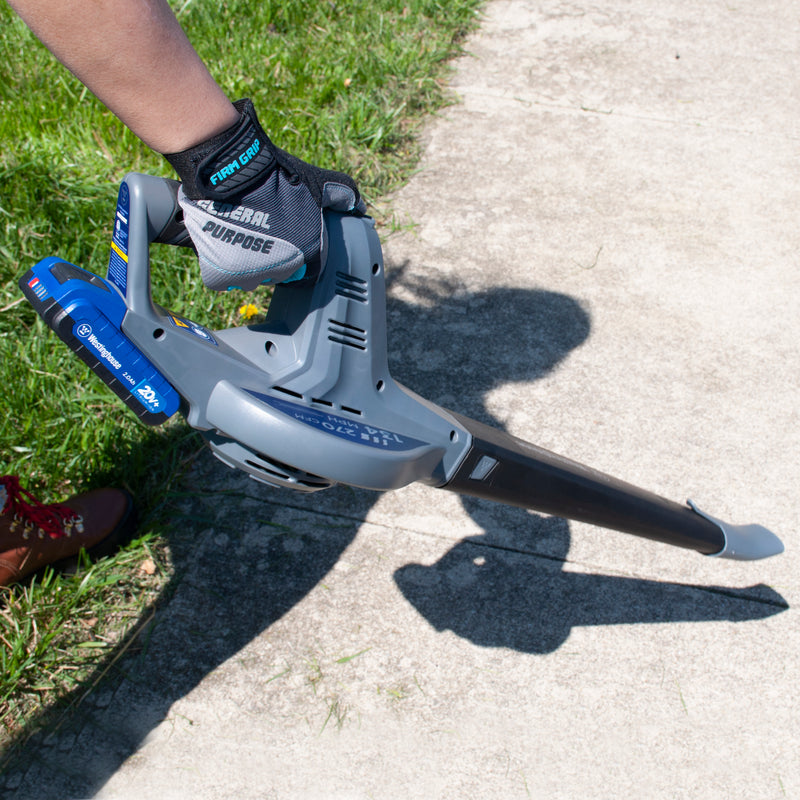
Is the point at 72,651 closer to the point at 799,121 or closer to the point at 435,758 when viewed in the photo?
the point at 435,758

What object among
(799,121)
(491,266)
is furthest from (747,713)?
(799,121)

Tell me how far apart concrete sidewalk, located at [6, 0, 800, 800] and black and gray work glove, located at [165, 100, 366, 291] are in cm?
94

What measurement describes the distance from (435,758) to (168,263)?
1.90 meters

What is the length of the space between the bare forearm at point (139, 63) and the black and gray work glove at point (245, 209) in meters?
0.04

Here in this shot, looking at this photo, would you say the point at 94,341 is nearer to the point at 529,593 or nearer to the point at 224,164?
the point at 224,164

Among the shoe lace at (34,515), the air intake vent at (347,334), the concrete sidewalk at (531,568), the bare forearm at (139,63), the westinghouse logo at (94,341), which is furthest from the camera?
the shoe lace at (34,515)

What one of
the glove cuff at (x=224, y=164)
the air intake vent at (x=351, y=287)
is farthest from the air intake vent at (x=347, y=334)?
the glove cuff at (x=224, y=164)

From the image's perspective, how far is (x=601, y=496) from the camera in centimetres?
166

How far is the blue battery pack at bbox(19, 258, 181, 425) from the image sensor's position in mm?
1315

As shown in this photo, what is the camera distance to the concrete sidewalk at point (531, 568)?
1.71 meters

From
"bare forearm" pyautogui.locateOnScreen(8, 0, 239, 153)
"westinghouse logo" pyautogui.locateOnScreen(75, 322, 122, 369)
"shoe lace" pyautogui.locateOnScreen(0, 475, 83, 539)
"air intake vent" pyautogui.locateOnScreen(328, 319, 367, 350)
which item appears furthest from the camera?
"shoe lace" pyautogui.locateOnScreen(0, 475, 83, 539)

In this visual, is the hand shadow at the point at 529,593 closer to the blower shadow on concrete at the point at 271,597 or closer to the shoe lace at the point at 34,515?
the blower shadow on concrete at the point at 271,597

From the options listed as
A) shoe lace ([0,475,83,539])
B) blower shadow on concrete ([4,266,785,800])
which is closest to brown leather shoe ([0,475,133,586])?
shoe lace ([0,475,83,539])

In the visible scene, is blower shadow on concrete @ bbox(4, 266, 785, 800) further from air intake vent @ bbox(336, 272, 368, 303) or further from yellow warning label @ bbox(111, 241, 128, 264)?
yellow warning label @ bbox(111, 241, 128, 264)
